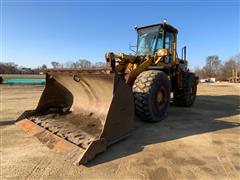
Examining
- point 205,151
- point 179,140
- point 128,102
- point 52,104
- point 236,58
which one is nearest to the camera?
point 205,151

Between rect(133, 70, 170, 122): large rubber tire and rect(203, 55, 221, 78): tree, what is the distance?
71170mm

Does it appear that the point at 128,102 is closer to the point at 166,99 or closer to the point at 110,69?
the point at 110,69

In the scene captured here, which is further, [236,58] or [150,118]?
[236,58]

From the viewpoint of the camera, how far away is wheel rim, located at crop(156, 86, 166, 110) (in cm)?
508

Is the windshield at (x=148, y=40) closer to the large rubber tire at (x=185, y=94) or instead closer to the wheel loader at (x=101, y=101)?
the wheel loader at (x=101, y=101)

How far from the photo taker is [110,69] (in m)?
3.63

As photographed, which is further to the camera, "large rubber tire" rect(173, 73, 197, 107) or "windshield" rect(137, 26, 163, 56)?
"large rubber tire" rect(173, 73, 197, 107)

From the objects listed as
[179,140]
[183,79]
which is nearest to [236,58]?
[183,79]

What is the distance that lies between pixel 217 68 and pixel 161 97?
242 feet

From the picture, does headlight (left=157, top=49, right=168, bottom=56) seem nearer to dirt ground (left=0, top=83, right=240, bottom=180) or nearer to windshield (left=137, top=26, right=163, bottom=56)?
windshield (left=137, top=26, right=163, bottom=56)

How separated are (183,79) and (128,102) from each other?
459cm

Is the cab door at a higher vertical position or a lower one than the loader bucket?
higher

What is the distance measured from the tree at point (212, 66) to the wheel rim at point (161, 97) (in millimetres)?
70987

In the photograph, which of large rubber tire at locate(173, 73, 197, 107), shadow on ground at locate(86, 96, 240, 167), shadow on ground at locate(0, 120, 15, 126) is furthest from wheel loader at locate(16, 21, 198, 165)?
large rubber tire at locate(173, 73, 197, 107)
